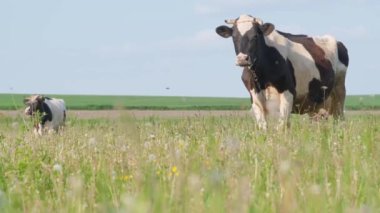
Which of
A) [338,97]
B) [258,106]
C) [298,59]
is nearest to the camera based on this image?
[258,106]

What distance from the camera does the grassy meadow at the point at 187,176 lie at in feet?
11.2

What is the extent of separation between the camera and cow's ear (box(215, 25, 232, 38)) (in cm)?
1447

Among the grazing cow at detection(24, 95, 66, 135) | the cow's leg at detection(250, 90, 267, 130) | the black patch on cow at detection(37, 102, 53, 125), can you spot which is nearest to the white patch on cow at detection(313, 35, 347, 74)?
the cow's leg at detection(250, 90, 267, 130)

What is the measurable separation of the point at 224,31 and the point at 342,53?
3.70 metres

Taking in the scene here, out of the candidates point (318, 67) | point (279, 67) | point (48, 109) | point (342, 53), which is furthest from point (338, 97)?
point (48, 109)

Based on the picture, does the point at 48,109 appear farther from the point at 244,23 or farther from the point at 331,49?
the point at 244,23

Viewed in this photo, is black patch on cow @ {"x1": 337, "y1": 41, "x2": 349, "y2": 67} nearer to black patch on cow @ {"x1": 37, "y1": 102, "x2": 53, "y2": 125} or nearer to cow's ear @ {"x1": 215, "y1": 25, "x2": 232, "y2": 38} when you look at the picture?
cow's ear @ {"x1": 215, "y1": 25, "x2": 232, "y2": 38}

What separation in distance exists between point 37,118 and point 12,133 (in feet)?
2.11

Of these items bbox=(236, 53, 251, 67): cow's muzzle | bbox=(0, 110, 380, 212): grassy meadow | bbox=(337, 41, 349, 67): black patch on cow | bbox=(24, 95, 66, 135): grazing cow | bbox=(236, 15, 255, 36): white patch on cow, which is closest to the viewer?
bbox=(0, 110, 380, 212): grassy meadow

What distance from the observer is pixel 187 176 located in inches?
177

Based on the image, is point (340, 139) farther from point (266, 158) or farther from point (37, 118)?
point (37, 118)

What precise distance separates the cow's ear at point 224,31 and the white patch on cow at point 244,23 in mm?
192

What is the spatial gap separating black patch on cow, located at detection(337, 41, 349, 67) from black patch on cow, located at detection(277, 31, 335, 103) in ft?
3.21

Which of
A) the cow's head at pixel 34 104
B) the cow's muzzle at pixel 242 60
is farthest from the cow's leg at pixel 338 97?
the cow's head at pixel 34 104
